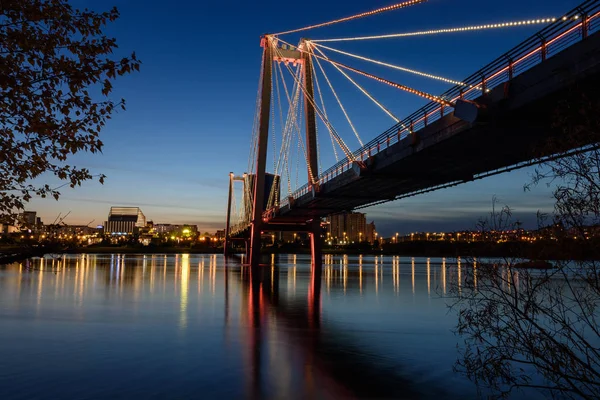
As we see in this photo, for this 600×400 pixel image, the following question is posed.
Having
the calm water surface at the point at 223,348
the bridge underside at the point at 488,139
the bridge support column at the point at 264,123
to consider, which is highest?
the bridge support column at the point at 264,123

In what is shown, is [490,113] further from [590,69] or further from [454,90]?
[590,69]

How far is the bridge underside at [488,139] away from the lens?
14284 millimetres

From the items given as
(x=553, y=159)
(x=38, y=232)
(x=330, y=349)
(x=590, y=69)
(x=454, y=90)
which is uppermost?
(x=454, y=90)

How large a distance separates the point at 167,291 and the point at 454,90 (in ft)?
83.0

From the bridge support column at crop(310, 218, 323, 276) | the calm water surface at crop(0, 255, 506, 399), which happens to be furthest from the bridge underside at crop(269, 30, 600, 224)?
the bridge support column at crop(310, 218, 323, 276)

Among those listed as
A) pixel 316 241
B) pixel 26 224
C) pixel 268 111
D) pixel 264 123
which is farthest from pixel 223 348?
pixel 316 241

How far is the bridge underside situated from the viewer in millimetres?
14284

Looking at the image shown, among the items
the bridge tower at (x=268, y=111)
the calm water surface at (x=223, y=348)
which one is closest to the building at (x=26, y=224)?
the calm water surface at (x=223, y=348)

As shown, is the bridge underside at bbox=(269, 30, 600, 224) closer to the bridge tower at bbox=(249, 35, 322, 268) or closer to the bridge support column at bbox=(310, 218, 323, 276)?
the bridge tower at bbox=(249, 35, 322, 268)

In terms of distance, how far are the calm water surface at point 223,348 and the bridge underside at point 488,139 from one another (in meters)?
6.73

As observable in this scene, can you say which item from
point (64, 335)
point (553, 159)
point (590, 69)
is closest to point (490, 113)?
point (590, 69)

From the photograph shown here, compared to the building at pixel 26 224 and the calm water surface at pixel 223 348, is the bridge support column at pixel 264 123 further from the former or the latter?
the building at pixel 26 224

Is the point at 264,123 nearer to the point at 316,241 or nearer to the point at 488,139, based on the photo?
the point at 316,241

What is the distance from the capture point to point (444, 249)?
6161 inches
